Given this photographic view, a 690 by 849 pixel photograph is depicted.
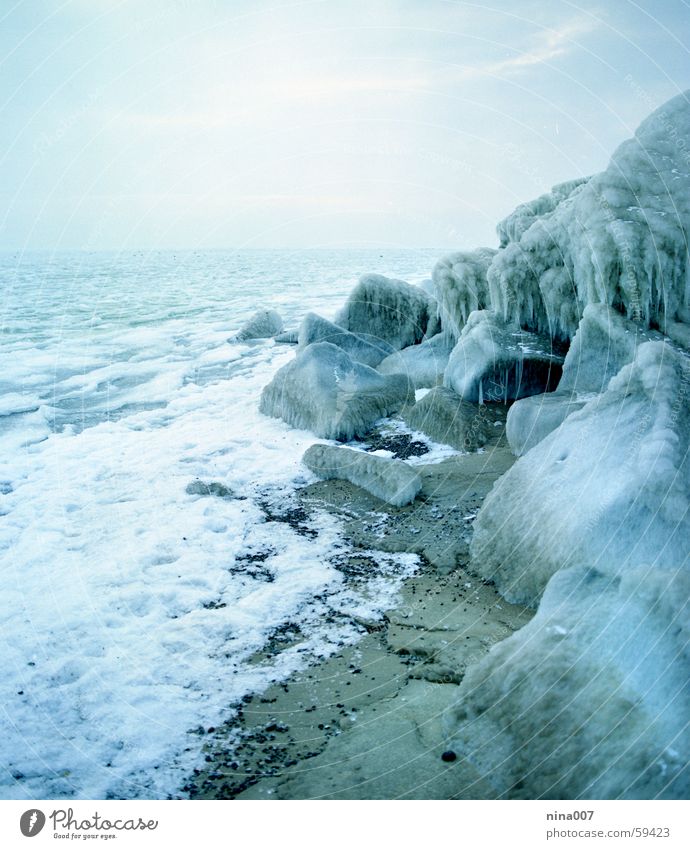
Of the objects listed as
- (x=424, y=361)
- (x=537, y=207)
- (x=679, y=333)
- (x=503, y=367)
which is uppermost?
(x=537, y=207)

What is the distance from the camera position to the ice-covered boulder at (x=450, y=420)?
30.6ft

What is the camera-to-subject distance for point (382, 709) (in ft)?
14.4

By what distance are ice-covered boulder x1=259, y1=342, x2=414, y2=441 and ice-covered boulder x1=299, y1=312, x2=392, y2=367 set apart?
215 centimetres

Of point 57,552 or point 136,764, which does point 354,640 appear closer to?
point 136,764

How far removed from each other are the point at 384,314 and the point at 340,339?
1.64 m

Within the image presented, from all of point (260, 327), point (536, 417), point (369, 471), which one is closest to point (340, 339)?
point (369, 471)

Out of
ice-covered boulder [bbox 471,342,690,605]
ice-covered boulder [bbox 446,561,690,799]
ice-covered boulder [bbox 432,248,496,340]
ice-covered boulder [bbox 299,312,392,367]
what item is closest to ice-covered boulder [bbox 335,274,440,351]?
ice-covered boulder [bbox 299,312,392,367]

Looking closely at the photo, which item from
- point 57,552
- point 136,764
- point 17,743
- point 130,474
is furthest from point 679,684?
point 130,474

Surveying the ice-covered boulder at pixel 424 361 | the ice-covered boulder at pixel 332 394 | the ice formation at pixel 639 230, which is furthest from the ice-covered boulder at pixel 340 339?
the ice formation at pixel 639 230

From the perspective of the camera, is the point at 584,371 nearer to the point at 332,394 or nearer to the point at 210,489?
the point at 332,394

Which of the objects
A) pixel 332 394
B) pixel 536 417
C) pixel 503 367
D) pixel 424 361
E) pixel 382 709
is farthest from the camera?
pixel 424 361

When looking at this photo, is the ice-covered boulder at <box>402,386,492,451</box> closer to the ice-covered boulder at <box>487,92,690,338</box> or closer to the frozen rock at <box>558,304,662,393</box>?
the frozen rock at <box>558,304,662,393</box>
